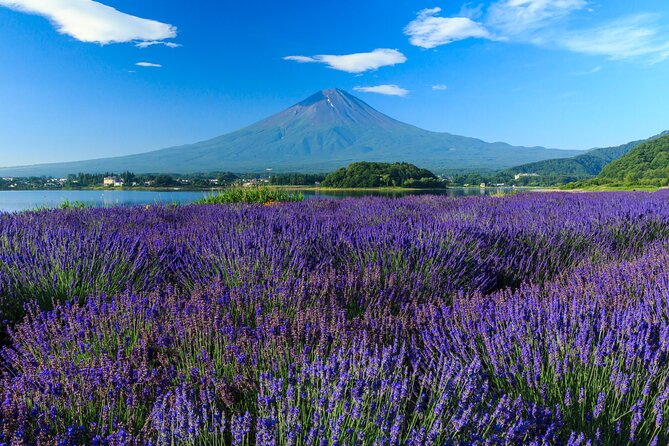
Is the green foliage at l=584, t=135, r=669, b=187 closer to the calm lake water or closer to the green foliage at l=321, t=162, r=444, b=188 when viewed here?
the green foliage at l=321, t=162, r=444, b=188

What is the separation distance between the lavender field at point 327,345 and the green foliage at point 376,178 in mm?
35299

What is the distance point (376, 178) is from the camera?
3906cm

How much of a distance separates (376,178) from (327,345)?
37686 mm

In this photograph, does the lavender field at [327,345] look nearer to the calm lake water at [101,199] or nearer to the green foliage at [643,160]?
the calm lake water at [101,199]

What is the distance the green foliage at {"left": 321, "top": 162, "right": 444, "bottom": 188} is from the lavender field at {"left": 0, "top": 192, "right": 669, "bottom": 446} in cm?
3530

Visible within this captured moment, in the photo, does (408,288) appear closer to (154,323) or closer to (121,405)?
(154,323)

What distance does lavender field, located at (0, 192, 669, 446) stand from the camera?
3.81 ft

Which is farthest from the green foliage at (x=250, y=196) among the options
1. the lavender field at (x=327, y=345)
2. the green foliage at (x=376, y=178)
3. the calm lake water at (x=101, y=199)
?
the green foliage at (x=376, y=178)

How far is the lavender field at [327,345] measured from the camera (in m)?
1.16

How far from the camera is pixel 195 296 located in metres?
2.15

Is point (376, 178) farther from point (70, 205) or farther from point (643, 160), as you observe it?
point (643, 160)

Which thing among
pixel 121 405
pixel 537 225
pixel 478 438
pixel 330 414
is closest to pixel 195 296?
pixel 121 405

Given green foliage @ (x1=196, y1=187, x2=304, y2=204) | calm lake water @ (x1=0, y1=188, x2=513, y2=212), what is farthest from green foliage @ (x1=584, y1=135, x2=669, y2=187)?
green foliage @ (x1=196, y1=187, x2=304, y2=204)

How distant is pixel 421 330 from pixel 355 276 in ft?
2.42
